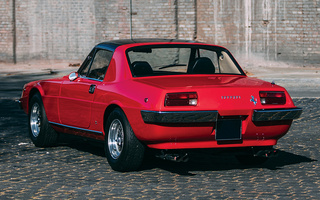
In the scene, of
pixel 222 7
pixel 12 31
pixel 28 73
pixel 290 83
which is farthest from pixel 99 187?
pixel 12 31

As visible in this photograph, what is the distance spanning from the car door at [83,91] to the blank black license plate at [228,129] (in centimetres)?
161

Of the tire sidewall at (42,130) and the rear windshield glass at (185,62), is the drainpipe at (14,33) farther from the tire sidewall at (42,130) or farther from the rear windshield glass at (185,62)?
the rear windshield glass at (185,62)

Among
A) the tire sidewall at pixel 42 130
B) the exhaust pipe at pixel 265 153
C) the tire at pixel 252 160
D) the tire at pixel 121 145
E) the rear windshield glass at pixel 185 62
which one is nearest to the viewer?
the tire at pixel 121 145

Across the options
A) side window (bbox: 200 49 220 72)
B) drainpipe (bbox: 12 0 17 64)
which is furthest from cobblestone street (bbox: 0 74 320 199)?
drainpipe (bbox: 12 0 17 64)

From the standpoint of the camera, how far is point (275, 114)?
6.58 meters

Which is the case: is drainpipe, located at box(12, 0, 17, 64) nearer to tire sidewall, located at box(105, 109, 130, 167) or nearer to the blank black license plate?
tire sidewall, located at box(105, 109, 130, 167)

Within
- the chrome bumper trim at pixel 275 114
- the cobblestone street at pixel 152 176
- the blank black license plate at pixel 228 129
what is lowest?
the cobblestone street at pixel 152 176

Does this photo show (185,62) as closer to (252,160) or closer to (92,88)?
(92,88)

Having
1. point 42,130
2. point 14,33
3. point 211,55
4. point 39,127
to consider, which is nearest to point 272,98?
point 211,55

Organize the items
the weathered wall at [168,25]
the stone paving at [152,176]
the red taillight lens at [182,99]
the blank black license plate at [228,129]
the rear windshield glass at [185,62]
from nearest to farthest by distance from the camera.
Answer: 1. the stone paving at [152,176]
2. the red taillight lens at [182,99]
3. the blank black license plate at [228,129]
4. the rear windshield glass at [185,62]
5. the weathered wall at [168,25]

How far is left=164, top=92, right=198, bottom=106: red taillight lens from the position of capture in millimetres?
6273

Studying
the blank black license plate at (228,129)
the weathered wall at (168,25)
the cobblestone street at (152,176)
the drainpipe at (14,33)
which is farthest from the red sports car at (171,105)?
the drainpipe at (14,33)

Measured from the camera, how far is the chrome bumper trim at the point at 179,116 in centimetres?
617

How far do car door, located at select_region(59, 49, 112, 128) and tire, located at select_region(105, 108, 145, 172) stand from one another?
58cm
